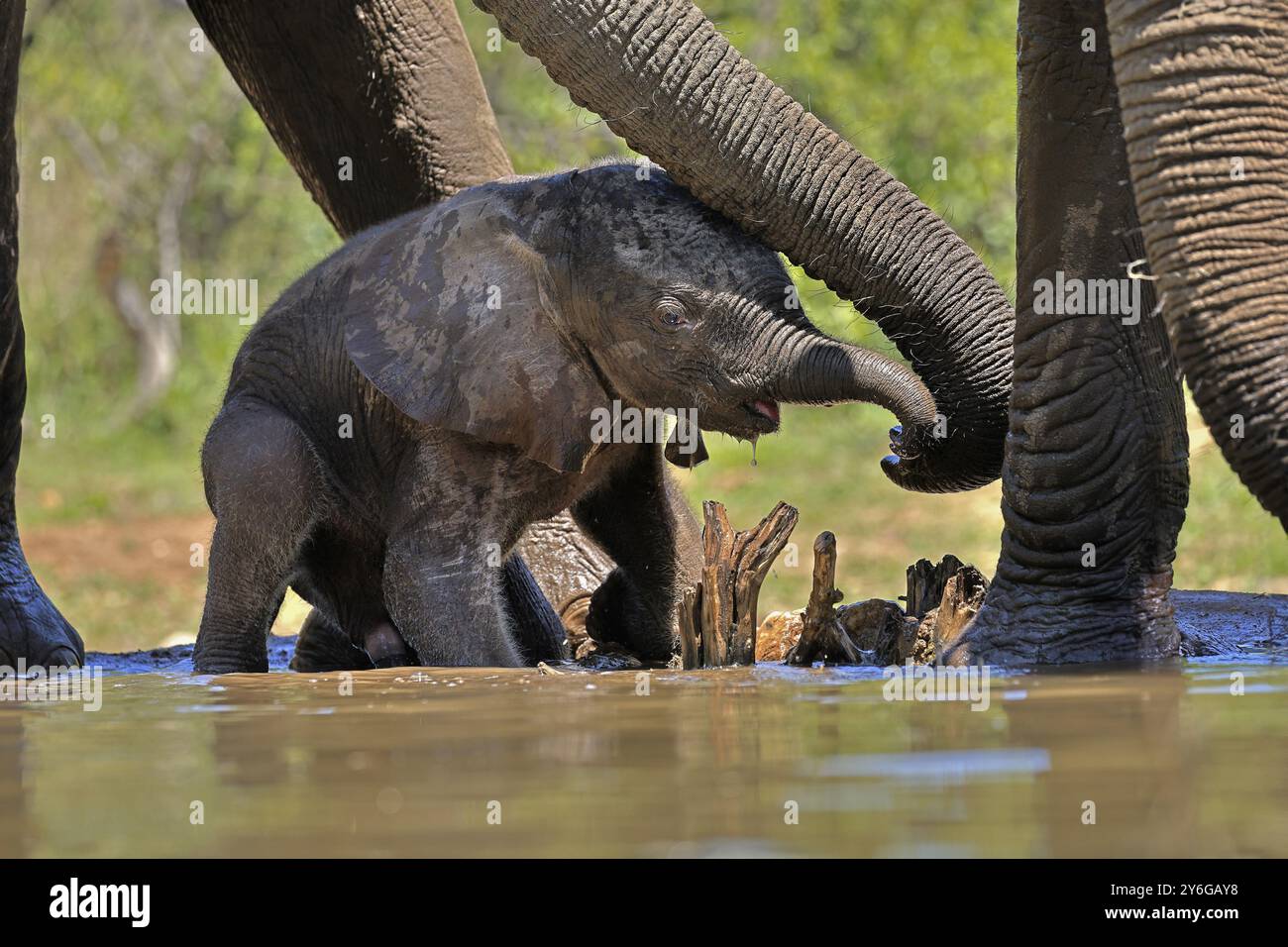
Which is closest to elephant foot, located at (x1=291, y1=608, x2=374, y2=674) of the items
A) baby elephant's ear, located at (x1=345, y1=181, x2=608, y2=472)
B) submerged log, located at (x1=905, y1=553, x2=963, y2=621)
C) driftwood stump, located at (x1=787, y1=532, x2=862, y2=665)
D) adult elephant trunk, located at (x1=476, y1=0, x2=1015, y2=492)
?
baby elephant's ear, located at (x1=345, y1=181, x2=608, y2=472)

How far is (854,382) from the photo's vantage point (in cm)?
498

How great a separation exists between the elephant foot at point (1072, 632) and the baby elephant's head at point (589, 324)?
49cm

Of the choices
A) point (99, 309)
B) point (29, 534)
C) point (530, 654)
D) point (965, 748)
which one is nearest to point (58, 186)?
point (99, 309)

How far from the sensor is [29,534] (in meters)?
12.3

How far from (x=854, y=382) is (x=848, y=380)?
0.06 ft

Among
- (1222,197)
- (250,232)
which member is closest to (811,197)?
(1222,197)

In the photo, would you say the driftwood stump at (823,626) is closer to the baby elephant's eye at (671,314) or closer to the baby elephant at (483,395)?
the baby elephant at (483,395)

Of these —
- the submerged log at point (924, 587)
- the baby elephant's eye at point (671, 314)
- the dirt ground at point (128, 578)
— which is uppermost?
the baby elephant's eye at point (671, 314)

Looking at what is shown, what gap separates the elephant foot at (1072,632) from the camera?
4.89 meters

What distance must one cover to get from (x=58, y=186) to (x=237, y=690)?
47.2 ft

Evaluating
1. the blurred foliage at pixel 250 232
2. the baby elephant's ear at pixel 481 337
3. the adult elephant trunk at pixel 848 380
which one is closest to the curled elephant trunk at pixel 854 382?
the adult elephant trunk at pixel 848 380

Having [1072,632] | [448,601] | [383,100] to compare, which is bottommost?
[1072,632]

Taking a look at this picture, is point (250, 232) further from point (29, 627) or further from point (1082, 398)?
point (1082, 398)

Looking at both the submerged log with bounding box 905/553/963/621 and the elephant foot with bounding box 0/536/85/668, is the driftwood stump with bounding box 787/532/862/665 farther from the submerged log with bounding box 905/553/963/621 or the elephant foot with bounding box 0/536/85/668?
the elephant foot with bounding box 0/536/85/668
